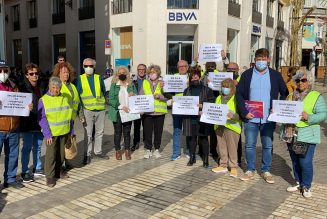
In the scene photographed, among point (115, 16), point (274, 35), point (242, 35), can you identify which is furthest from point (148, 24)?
point (274, 35)

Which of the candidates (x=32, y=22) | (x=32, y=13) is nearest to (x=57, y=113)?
(x=32, y=22)

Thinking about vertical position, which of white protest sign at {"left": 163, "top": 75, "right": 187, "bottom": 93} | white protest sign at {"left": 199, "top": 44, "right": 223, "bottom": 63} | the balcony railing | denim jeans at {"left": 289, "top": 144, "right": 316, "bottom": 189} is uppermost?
the balcony railing

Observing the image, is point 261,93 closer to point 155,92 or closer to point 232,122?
point 232,122

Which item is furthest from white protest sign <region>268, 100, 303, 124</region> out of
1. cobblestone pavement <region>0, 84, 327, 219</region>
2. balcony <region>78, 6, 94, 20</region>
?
balcony <region>78, 6, 94, 20</region>

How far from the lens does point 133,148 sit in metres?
8.21

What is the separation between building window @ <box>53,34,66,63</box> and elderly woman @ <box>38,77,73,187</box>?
24.7 meters

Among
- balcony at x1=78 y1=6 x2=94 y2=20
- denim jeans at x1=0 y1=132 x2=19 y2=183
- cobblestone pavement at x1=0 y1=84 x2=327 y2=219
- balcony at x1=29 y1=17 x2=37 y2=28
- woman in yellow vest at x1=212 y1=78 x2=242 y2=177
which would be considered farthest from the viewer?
balcony at x1=29 y1=17 x2=37 y2=28

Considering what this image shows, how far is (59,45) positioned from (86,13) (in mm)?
5126

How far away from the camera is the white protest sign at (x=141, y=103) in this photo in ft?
23.0

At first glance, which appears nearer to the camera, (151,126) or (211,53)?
(151,126)

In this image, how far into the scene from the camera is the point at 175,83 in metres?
7.20

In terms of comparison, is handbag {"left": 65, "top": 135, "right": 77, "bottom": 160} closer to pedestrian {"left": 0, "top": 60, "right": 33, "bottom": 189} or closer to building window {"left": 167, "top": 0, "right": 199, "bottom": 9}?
pedestrian {"left": 0, "top": 60, "right": 33, "bottom": 189}

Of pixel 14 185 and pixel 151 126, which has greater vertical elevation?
pixel 151 126

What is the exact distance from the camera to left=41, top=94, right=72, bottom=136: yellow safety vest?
5.61 metres
